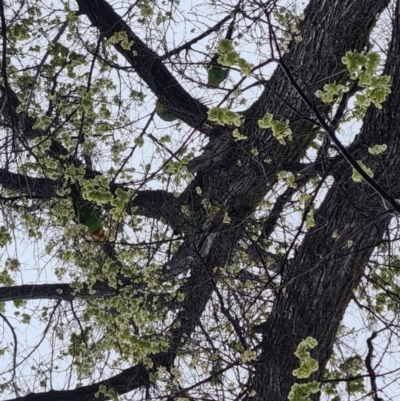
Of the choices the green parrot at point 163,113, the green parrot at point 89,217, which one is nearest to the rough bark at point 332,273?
the green parrot at point 89,217

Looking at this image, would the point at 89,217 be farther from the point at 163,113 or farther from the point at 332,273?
the point at 332,273

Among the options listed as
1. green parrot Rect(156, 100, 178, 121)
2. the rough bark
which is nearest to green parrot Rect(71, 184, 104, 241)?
green parrot Rect(156, 100, 178, 121)

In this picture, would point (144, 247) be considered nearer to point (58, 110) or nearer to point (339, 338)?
point (58, 110)

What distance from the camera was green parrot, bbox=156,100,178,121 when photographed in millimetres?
3984

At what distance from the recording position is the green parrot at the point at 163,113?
3.98m

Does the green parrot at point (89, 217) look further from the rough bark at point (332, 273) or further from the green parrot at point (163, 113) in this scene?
the rough bark at point (332, 273)

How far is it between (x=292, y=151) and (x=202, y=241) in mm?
816

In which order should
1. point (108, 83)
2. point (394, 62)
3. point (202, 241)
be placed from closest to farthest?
1. point (394, 62)
2. point (202, 241)
3. point (108, 83)

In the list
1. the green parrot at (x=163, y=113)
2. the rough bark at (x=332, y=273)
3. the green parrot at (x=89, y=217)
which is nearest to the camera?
the rough bark at (x=332, y=273)

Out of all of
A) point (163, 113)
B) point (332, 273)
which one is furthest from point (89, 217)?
point (332, 273)

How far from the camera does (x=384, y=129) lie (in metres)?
3.00

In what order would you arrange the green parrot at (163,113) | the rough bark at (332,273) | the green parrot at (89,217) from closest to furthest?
the rough bark at (332,273) → the green parrot at (89,217) → the green parrot at (163,113)

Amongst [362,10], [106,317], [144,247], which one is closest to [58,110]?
[144,247]

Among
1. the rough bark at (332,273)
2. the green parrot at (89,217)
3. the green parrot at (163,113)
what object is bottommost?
the rough bark at (332,273)
